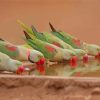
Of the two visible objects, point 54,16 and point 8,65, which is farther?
point 54,16

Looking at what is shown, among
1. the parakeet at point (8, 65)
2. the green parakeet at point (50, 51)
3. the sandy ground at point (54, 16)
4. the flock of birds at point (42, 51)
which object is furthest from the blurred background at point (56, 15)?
the parakeet at point (8, 65)

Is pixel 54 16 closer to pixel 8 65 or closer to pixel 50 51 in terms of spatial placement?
pixel 50 51

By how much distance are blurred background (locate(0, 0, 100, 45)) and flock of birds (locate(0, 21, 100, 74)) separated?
509 mm

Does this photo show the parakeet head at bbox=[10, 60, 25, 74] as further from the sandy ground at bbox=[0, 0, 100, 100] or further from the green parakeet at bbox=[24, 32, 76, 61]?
the sandy ground at bbox=[0, 0, 100, 100]

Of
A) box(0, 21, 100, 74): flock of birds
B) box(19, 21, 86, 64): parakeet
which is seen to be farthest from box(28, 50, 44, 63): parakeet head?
box(19, 21, 86, 64): parakeet

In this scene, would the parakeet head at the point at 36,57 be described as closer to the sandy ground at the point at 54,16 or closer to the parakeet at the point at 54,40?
the parakeet at the point at 54,40

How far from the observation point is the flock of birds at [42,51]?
2.29ft

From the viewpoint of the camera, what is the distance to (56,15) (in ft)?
5.37

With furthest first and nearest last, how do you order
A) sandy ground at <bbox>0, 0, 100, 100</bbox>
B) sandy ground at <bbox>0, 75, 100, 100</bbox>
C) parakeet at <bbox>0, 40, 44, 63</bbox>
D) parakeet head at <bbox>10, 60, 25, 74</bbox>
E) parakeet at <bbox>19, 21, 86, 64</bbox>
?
sandy ground at <bbox>0, 0, 100, 100</bbox>
parakeet at <bbox>19, 21, 86, 64</bbox>
parakeet at <bbox>0, 40, 44, 63</bbox>
parakeet head at <bbox>10, 60, 25, 74</bbox>
sandy ground at <bbox>0, 75, 100, 100</bbox>

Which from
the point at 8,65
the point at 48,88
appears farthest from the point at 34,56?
the point at 48,88

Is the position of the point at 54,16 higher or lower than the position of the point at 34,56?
higher

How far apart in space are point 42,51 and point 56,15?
763mm

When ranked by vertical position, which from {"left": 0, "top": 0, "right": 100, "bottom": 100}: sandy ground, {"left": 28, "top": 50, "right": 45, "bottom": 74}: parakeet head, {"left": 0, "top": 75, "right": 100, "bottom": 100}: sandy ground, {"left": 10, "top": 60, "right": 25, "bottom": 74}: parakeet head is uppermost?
{"left": 0, "top": 0, "right": 100, "bottom": 100}: sandy ground

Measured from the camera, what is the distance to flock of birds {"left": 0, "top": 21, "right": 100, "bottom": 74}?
698 mm
